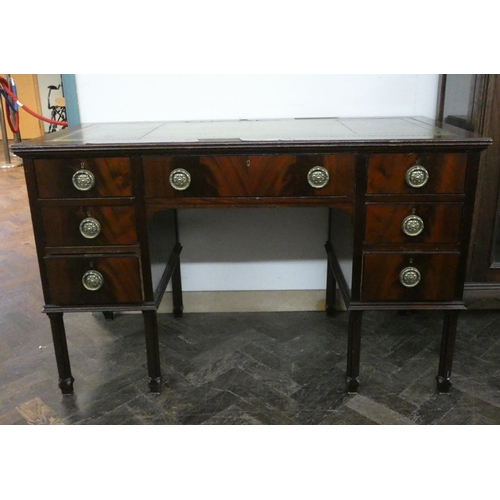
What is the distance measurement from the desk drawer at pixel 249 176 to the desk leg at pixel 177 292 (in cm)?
81

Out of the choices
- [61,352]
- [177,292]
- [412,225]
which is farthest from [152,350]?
[412,225]

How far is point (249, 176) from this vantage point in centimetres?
161

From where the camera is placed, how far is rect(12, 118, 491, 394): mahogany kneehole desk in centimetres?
158

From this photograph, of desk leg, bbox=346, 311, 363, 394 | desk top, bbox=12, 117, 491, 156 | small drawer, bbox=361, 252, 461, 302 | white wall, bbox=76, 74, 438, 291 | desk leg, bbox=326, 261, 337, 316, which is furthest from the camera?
desk leg, bbox=326, 261, 337, 316

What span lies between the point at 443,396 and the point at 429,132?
94 centimetres

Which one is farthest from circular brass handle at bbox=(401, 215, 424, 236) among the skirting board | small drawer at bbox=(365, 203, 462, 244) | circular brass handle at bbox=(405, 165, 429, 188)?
the skirting board

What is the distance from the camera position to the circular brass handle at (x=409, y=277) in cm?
168

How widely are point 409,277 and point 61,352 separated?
125 cm

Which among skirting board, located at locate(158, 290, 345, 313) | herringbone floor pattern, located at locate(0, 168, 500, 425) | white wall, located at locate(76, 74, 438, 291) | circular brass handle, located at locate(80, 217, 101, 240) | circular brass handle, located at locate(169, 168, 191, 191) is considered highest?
white wall, located at locate(76, 74, 438, 291)

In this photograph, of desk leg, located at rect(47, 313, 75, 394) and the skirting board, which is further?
the skirting board

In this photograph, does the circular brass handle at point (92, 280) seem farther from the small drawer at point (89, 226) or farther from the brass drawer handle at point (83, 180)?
the brass drawer handle at point (83, 180)

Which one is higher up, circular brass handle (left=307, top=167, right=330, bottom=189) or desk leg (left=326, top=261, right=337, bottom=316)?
circular brass handle (left=307, top=167, right=330, bottom=189)

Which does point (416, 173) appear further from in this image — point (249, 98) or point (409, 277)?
point (249, 98)

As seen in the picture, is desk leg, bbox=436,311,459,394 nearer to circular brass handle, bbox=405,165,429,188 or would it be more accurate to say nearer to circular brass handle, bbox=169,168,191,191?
circular brass handle, bbox=405,165,429,188
